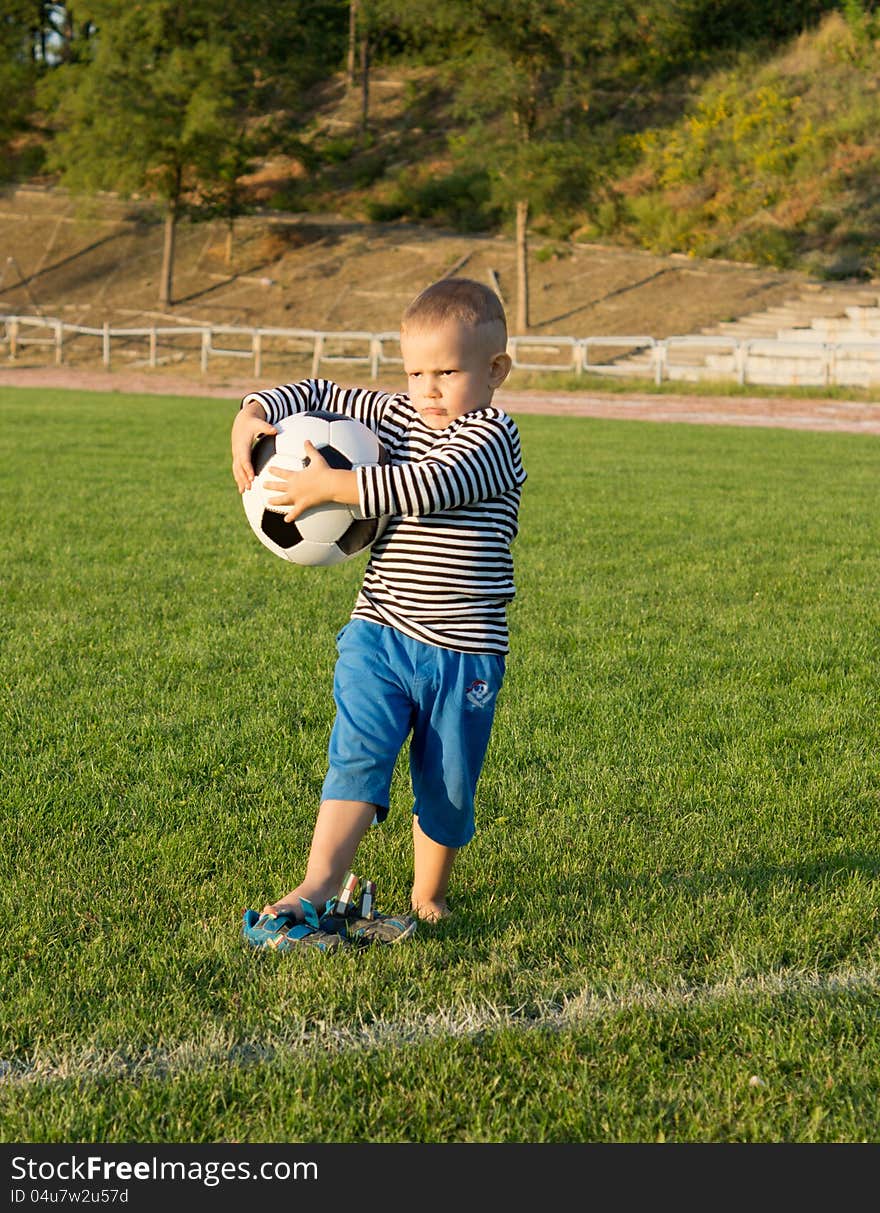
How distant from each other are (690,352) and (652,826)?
28345 millimetres

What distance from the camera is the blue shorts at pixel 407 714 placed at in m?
3.48

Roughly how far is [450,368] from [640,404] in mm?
23381

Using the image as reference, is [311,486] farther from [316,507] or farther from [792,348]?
[792,348]

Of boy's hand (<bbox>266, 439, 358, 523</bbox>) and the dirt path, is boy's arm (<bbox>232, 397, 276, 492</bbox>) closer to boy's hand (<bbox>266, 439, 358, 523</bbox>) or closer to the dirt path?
boy's hand (<bbox>266, 439, 358, 523</bbox>)

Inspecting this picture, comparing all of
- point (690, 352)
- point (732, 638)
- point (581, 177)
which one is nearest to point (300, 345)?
point (581, 177)

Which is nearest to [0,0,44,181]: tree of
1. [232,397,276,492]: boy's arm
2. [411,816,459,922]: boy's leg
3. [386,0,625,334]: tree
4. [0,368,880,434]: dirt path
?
[386,0,625,334]: tree

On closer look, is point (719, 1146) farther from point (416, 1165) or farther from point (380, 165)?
point (380, 165)

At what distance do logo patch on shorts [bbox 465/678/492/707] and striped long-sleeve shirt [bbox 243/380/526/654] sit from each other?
87mm

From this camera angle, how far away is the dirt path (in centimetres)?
2252

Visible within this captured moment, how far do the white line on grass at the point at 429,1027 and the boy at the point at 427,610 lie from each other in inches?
17.2

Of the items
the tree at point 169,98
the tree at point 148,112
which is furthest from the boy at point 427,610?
the tree at point 169,98

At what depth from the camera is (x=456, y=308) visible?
336 cm

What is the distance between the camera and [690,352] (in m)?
31.4

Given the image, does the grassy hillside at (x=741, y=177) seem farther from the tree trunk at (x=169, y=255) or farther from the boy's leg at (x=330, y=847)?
the boy's leg at (x=330, y=847)
